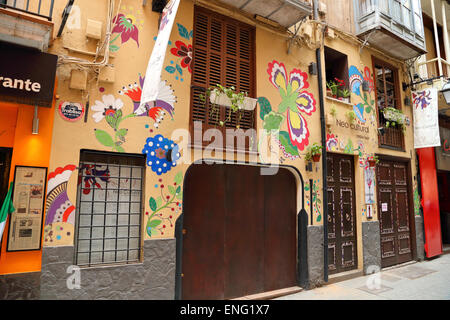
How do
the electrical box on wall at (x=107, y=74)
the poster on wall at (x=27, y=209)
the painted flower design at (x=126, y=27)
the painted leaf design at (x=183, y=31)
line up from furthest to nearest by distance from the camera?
1. the painted leaf design at (x=183, y=31)
2. the painted flower design at (x=126, y=27)
3. the electrical box on wall at (x=107, y=74)
4. the poster on wall at (x=27, y=209)

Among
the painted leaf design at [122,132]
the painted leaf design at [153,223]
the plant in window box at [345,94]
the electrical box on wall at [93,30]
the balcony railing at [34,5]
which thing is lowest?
the painted leaf design at [153,223]

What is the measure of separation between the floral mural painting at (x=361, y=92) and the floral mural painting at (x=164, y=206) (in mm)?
5986

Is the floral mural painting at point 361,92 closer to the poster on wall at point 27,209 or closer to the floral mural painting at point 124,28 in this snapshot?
the floral mural painting at point 124,28

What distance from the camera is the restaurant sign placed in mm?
4016

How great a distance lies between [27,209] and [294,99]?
595cm

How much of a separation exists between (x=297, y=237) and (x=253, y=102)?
11.2ft

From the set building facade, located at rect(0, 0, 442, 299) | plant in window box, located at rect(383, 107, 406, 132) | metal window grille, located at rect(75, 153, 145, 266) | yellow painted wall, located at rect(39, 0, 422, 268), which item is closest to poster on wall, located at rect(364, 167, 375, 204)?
building facade, located at rect(0, 0, 442, 299)

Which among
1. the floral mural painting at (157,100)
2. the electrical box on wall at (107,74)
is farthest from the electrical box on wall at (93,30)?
the floral mural painting at (157,100)

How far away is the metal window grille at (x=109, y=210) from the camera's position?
477cm

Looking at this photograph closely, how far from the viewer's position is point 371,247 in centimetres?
827

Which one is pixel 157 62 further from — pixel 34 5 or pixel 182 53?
pixel 34 5

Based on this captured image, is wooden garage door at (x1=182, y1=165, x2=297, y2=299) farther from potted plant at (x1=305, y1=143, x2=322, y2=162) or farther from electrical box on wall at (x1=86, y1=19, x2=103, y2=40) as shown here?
electrical box on wall at (x1=86, y1=19, x2=103, y2=40)

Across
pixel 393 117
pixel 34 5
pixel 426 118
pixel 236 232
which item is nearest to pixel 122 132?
pixel 34 5

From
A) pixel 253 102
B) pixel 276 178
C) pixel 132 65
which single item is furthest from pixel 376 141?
pixel 132 65
